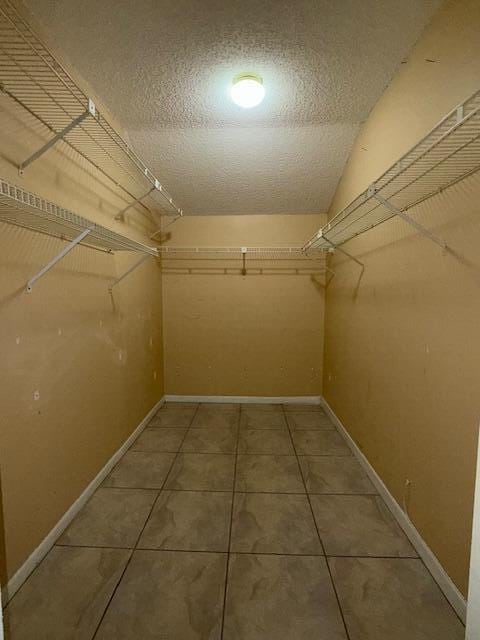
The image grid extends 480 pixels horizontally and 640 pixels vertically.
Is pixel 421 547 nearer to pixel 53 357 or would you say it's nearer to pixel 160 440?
pixel 160 440

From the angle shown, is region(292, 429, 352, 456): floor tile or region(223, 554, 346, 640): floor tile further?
region(292, 429, 352, 456): floor tile

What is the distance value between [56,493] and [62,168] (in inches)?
67.4

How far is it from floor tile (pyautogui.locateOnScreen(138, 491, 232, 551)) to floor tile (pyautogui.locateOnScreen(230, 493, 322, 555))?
0.07m

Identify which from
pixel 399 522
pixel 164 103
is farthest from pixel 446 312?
pixel 164 103

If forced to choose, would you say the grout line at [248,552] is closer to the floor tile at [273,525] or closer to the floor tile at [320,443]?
the floor tile at [273,525]

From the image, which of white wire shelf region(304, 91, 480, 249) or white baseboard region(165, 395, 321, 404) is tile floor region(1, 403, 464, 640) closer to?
white baseboard region(165, 395, 321, 404)

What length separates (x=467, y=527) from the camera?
1095 mm

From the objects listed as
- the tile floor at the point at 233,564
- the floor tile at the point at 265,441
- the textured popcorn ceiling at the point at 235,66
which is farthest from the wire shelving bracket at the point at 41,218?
the floor tile at the point at 265,441

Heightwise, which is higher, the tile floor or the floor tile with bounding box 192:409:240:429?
the floor tile with bounding box 192:409:240:429

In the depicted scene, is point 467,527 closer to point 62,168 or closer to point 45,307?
point 45,307

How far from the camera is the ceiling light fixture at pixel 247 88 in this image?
1.52m

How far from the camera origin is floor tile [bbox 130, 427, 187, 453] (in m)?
2.35

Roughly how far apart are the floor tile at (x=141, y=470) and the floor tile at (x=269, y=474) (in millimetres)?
548

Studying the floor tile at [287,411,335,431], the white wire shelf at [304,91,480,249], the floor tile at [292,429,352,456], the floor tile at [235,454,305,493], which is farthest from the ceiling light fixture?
the floor tile at [287,411,335,431]
